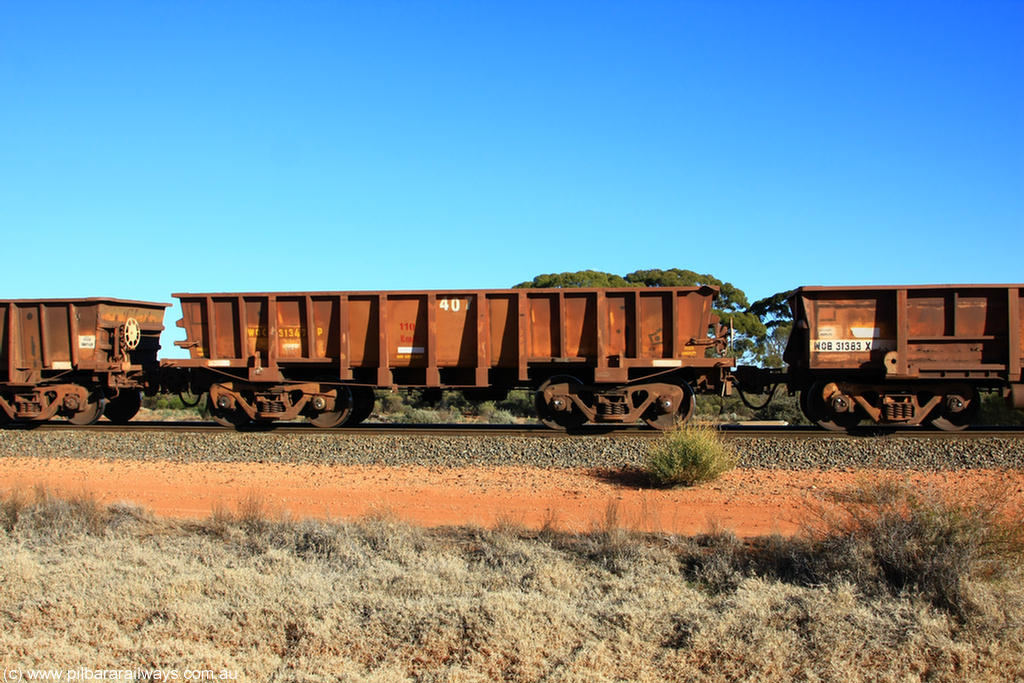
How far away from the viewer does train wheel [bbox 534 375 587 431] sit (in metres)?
14.1

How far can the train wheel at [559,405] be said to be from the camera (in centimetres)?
1414

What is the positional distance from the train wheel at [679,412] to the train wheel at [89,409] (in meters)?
12.0

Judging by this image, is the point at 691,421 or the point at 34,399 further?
the point at 34,399


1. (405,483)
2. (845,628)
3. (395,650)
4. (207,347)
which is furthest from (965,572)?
(207,347)

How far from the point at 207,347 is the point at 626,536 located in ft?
36.9

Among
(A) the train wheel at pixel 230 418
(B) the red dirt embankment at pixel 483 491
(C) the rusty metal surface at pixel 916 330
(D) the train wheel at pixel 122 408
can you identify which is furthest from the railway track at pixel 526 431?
(B) the red dirt embankment at pixel 483 491

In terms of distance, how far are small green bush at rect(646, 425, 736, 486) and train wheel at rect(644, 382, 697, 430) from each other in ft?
11.4

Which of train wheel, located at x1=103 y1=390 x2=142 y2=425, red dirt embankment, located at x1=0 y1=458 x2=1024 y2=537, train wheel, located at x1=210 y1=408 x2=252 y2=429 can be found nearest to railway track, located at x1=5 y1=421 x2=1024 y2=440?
train wheel, located at x1=210 y1=408 x2=252 y2=429

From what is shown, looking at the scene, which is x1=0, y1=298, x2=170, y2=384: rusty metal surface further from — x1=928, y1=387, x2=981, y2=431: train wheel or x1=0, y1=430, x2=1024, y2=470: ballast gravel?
x1=928, y1=387, x2=981, y2=431: train wheel

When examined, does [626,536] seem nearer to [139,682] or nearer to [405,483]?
[139,682]

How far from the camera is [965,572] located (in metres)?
5.52

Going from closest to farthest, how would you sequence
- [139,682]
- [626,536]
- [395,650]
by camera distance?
[139,682] → [395,650] → [626,536]

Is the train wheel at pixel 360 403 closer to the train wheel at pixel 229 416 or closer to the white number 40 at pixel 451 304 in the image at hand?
the train wheel at pixel 229 416

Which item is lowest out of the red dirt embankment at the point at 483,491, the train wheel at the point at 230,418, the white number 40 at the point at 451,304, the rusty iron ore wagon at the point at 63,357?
the red dirt embankment at the point at 483,491
